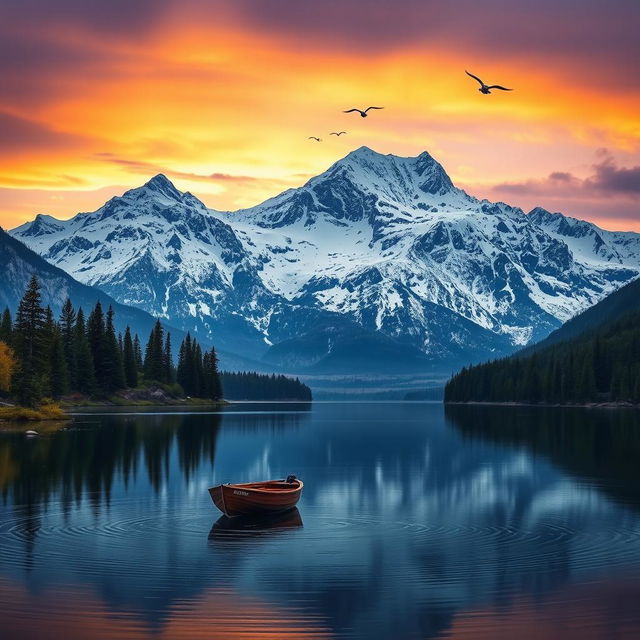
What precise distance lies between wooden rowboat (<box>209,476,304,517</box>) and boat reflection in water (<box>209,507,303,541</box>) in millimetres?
389

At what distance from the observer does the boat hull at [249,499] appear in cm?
5844

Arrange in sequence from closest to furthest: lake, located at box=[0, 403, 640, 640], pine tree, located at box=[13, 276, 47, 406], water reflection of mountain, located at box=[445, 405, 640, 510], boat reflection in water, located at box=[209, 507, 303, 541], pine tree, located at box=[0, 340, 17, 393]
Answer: lake, located at box=[0, 403, 640, 640] < boat reflection in water, located at box=[209, 507, 303, 541] < water reflection of mountain, located at box=[445, 405, 640, 510] < pine tree, located at box=[13, 276, 47, 406] < pine tree, located at box=[0, 340, 17, 393]

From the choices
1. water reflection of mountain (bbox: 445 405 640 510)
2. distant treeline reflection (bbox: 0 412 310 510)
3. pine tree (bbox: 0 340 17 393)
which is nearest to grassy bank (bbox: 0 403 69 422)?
distant treeline reflection (bbox: 0 412 310 510)

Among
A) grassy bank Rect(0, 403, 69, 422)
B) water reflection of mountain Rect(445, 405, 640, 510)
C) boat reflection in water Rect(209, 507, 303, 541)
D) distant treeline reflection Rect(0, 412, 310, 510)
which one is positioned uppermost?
grassy bank Rect(0, 403, 69, 422)

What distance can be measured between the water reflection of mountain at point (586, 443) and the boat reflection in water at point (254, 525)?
833 inches

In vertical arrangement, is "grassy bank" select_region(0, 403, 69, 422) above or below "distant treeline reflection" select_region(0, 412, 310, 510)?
above

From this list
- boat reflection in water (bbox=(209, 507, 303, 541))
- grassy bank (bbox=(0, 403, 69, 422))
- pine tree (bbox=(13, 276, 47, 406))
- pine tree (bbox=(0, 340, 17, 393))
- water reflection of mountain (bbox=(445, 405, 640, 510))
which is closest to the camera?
boat reflection in water (bbox=(209, 507, 303, 541))

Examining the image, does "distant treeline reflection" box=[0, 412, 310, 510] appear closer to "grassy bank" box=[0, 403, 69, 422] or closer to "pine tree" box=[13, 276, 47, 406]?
"grassy bank" box=[0, 403, 69, 422]

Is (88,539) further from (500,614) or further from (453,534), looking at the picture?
(500,614)

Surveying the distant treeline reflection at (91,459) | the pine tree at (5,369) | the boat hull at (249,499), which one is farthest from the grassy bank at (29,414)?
the boat hull at (249,499)

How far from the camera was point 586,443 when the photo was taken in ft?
416

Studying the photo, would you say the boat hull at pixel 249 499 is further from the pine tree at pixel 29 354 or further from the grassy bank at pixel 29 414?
the pine tree at pixel 29 354

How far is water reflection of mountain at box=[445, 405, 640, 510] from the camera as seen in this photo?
272ft

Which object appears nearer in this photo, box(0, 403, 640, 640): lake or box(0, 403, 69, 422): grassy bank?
box(0, 403, 640, 640): lake
